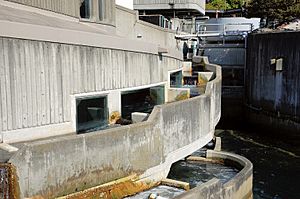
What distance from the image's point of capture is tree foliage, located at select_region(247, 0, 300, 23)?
3409 cm

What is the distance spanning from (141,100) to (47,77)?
5121 millimetres

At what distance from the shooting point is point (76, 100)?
1054cm

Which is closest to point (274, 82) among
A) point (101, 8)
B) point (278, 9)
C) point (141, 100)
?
point (278, 9)

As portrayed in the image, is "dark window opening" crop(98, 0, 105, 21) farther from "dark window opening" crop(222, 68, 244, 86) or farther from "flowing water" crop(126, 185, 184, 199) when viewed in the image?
"dark window opening" crop(222, 68, 244, 86)

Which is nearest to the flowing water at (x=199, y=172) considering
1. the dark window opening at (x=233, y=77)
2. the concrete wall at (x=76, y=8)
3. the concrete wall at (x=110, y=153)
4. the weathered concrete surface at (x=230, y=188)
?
the weathered concrete surface at (x=230, y=188)

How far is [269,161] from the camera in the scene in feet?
62.8

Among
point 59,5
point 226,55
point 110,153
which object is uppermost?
point 59,5

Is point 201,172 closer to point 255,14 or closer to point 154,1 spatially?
point 154,1

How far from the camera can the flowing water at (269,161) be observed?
50.5 feet

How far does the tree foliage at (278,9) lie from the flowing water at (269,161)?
566 inches

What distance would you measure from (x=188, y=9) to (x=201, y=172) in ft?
72.2

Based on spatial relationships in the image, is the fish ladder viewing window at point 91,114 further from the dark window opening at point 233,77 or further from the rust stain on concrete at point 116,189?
the dark window opening at point 233,77

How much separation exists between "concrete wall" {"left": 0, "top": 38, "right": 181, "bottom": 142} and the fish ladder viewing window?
0.91 ft

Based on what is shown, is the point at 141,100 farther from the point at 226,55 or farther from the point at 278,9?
the point at 278,9
